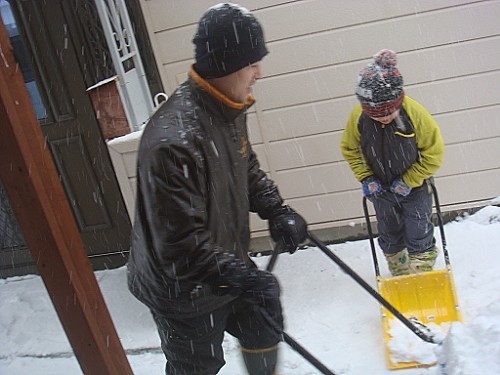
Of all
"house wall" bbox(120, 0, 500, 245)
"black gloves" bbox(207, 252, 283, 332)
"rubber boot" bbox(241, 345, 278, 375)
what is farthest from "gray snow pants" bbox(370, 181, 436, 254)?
"black gloves" bbox(207, 252, 283, 332)

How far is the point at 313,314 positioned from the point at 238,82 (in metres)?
Result: 2.22

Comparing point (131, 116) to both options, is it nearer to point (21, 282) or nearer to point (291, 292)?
point (291, 292)

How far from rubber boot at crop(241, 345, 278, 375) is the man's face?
3.94 feet

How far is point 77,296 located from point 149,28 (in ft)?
8.43

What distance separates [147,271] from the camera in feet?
7.57

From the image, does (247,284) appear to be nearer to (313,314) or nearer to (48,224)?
(48,224)

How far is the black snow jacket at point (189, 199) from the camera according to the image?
2.03m

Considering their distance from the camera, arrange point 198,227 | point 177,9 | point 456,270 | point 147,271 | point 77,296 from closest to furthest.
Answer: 1. point 198,227
2. point 147,271
3. point 77,296
4. point 456,270
5. point 177,9

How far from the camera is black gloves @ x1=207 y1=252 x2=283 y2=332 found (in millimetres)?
2146

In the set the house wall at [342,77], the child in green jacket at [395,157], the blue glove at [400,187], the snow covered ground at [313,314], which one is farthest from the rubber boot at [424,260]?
the house wall at [342,77]

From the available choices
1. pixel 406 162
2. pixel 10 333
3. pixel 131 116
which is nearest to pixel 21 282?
pixel 10 333

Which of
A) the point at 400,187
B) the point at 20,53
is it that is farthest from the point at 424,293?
the point at 20,53

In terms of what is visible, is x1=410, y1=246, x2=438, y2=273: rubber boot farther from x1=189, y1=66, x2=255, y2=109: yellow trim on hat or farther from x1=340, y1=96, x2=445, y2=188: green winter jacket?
x1=189, y1=66, x2=255, y2=109: yellow trim on hat

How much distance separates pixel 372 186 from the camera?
3518mm
